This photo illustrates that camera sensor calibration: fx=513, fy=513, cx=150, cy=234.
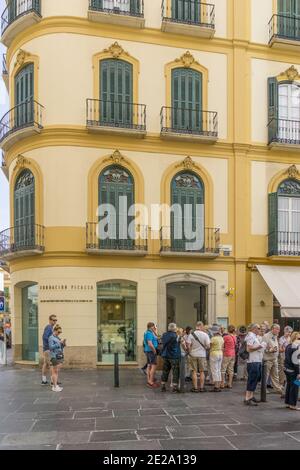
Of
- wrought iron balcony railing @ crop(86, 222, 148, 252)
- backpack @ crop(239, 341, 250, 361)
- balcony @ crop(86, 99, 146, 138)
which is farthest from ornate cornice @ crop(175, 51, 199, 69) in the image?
backpack @ crop(239, 341, 250, 361)

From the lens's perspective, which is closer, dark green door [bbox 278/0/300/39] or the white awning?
the white awning

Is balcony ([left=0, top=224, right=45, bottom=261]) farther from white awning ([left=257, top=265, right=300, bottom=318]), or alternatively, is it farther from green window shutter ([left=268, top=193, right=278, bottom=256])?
green window shutter ([left=268, top=193, right=278, bottom=256])

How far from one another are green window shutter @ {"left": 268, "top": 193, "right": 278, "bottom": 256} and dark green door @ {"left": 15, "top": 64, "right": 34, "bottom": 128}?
30.4ft

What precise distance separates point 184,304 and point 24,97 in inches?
396

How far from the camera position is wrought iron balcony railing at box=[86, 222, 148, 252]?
57.3ft

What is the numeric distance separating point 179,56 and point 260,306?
31.9ft

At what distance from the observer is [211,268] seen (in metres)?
18.7

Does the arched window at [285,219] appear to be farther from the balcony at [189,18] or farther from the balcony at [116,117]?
the balcony at [189,18]

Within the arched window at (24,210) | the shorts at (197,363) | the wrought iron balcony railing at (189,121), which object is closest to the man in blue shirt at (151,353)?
the shorts at (197,363)

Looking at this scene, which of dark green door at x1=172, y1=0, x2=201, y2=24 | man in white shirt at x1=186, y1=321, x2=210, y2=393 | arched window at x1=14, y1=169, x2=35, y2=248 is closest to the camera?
man in white shirt at x1=186, y1=321, x2=210, y2=393

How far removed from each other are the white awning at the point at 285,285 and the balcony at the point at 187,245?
194 cm

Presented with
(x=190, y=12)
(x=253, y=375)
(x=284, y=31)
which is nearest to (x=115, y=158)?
(x=190, y=12)
